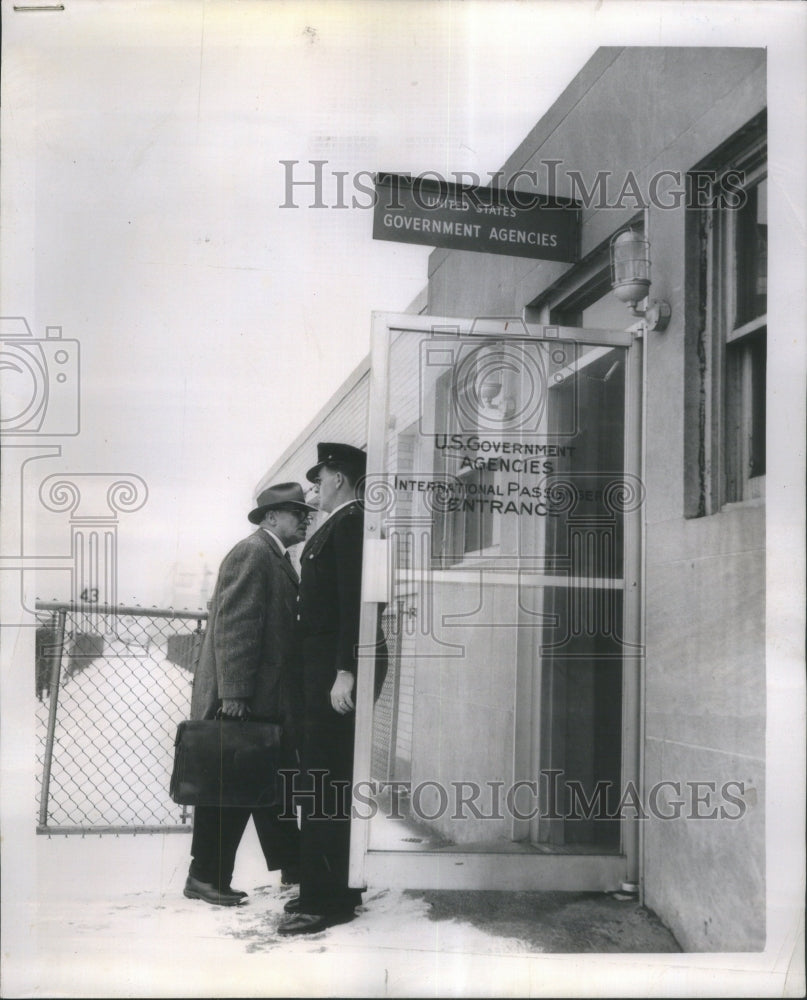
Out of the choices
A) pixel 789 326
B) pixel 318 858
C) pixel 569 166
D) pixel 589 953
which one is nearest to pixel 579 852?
pixel 589 953

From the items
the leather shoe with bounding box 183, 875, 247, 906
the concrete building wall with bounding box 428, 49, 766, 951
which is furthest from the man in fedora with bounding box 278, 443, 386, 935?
the concrete building wall with bounding box 428, 49, 766, 951

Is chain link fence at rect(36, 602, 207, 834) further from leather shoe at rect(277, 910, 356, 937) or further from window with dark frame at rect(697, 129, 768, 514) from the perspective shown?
window with dark frame at rect(697, 129, 768, 514)

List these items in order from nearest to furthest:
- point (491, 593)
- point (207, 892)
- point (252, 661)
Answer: point (207, 892)
point (252, 661)
point (491, 593)

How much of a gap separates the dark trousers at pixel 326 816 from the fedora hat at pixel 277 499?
726 mm

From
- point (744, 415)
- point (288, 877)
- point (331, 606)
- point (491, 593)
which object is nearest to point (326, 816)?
point (288, 877)

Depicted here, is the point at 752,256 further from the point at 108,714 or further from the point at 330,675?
the point at 108,714

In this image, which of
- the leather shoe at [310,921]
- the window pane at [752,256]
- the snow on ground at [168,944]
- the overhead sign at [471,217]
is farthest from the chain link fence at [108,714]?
the window pane at [752,256]

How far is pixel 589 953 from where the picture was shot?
3.74 meters

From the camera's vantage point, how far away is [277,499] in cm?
388

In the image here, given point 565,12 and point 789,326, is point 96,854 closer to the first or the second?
point 789,326

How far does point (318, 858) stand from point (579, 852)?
36.0 inches

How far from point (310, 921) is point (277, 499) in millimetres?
1411

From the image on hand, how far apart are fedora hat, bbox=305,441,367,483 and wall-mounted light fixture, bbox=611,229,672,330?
3.43 ft

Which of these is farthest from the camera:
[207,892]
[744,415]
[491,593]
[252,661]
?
[491,593]
